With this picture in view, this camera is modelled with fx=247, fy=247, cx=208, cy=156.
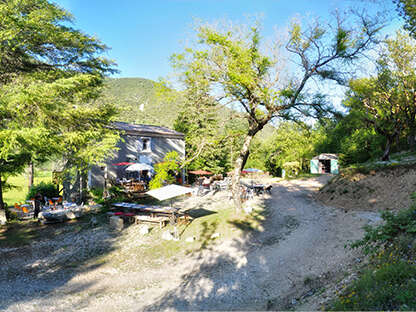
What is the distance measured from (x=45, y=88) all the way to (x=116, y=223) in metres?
7.45

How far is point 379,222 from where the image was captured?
9.39 m

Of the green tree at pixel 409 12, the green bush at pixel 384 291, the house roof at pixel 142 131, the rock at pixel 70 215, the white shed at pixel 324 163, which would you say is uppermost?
the green tree at pixel 409 12

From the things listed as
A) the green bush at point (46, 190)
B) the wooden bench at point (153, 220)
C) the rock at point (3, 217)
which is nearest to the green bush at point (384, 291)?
the wooden bench at point (153, 220)

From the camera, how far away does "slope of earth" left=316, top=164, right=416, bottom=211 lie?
11578 millimetres

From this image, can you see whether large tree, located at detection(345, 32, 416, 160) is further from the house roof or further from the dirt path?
the house roof

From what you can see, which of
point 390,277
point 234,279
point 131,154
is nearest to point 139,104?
point 131,154

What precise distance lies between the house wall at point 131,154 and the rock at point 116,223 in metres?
7.08

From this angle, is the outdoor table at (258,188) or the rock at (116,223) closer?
the rock at (116,223)

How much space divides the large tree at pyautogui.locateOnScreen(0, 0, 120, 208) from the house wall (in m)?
5.88

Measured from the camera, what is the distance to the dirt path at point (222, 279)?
6.48 m

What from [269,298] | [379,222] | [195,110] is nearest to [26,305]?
[269,298]

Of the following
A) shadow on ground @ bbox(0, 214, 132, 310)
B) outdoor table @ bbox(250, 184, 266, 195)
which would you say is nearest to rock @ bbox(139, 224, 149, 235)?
shadow on ground @ bbox(0, 214, 132, 310)

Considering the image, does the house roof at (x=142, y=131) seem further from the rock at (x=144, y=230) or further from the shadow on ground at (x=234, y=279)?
the shadow on ground at (x=234, y=279)

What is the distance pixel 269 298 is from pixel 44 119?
11.9 meters
